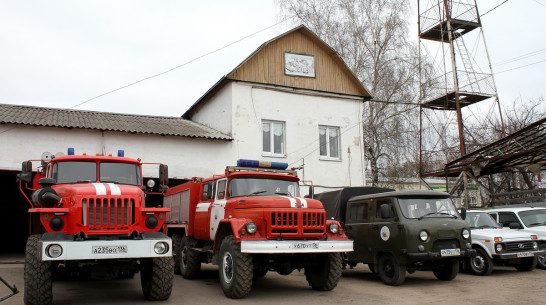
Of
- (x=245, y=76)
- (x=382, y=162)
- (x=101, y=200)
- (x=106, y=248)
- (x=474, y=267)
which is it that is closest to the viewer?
(x=106, y=248)

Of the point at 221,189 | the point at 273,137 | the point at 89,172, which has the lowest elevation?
the point at 221,189

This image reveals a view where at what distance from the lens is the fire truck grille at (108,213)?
276 inches

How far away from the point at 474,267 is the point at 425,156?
1704cm

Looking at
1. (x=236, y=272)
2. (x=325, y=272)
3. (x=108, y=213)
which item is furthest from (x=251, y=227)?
(x=108, y=213)

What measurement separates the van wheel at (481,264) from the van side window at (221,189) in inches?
246

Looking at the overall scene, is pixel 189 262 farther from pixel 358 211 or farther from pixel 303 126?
pixel 303 126

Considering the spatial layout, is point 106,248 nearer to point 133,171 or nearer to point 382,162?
point 133,171

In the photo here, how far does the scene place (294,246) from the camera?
7.82 meters

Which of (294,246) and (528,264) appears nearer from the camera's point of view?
(294,246)

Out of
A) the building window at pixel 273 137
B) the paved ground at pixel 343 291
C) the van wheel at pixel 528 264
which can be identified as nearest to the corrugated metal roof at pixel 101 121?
the building window at pixel 273 137

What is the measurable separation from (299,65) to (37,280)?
13.4m

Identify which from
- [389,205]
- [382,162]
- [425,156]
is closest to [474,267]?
[389,205]

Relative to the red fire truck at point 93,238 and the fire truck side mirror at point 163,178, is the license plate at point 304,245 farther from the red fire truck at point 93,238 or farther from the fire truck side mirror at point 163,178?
the fire truck side mirror at point 163,178

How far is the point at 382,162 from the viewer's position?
1003 inches
